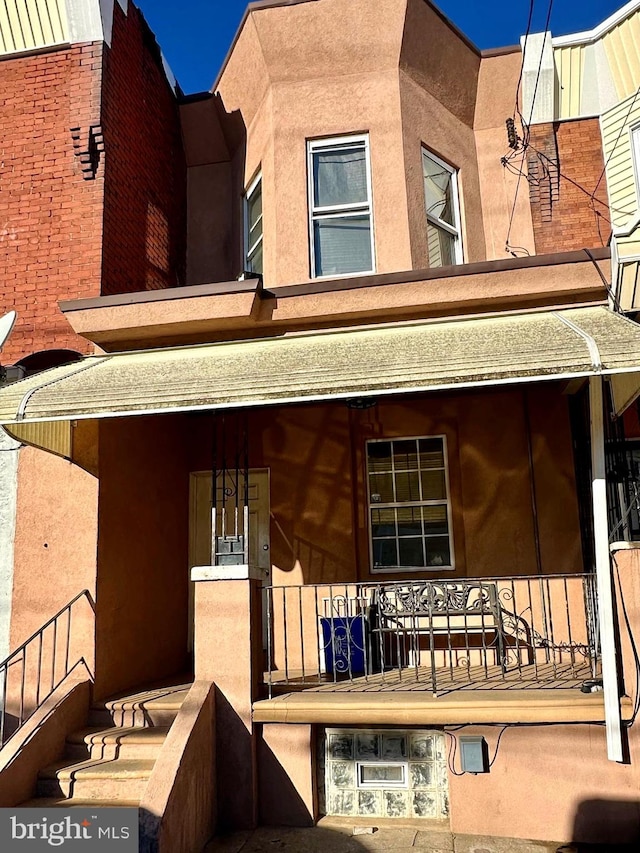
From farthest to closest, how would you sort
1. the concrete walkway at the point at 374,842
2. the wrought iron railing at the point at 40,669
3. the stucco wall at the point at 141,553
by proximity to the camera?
the stucco wall at the point at 141,553 → the wrought iron railing at the point at 40,669 → the concrete walkway at the point at 374,842

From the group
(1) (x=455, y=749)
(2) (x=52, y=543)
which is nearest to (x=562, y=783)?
(1) (x=455, y=749)

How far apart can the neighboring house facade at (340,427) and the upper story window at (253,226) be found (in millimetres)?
56

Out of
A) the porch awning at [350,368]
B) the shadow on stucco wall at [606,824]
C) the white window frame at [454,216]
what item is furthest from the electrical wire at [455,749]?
the white window frame at [454,216]

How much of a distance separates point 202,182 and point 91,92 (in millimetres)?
2500

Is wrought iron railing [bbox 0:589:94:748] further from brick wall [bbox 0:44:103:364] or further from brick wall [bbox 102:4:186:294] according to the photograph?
brick wall [bbox 102:4:186:294]

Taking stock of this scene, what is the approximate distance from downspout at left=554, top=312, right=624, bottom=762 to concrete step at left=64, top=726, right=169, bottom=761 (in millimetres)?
3559

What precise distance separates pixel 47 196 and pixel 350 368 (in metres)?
4.93

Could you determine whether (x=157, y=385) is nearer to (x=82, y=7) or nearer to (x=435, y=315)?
(x=435, y=315)

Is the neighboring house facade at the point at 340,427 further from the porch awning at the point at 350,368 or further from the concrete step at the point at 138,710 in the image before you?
the concrete step at the point at 138,710

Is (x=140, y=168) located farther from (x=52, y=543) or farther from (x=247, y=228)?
(x=52, y=543)

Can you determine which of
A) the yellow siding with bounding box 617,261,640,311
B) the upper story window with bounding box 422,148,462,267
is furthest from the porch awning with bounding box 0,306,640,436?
the upper story window with bounding box 422,148,462,267

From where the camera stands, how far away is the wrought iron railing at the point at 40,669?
6777 mm

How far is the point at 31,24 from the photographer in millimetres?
9031

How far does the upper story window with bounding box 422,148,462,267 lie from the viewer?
30.0 ft
